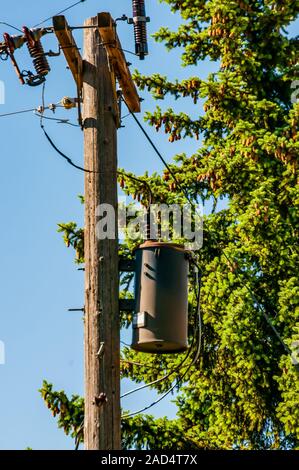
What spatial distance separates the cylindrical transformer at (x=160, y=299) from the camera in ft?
32.7

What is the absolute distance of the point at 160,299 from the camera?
10016mm

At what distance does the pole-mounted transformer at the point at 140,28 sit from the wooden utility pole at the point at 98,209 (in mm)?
410

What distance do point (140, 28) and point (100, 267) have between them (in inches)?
110

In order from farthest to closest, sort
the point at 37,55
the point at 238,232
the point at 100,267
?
the point at 238,232 → the point at 37,55 → the point at 100,267

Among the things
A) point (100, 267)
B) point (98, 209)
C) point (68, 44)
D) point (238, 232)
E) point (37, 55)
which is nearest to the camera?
point (100, 267)

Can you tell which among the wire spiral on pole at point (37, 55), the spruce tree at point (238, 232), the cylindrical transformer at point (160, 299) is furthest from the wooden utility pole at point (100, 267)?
the spruce tree at point (238, 232)

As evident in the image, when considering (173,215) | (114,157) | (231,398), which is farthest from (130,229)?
(114,157)

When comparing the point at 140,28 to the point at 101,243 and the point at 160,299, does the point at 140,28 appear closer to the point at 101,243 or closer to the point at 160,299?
the point at 101,243

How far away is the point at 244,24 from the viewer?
18250 mm

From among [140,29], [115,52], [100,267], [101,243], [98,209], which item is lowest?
[100,267]

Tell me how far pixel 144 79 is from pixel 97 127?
9159 millimetres

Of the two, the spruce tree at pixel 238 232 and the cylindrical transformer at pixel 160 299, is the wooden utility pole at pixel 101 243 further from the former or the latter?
the spruce tree at pixel 238 232

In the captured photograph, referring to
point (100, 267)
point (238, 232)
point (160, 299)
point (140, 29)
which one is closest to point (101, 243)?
point (100, 267)
